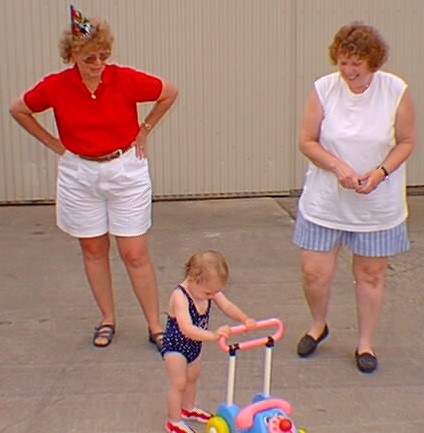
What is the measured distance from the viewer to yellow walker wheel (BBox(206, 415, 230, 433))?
327 cm

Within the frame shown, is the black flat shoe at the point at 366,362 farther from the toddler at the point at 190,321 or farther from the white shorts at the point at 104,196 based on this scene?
the white shorts at the point at 104,196

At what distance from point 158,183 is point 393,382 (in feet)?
15.6

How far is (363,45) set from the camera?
12.6 ft

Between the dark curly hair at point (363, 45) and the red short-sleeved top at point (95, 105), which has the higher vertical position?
the dark curly hair at point (363, 45)

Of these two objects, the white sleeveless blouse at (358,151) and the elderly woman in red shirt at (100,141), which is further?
the elderly woman in red shirt at (100,141)

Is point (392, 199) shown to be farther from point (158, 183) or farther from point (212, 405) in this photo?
point (158, 183)

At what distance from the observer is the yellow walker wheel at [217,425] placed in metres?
3.27

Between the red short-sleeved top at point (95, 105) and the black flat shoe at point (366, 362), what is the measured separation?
1.56 meters

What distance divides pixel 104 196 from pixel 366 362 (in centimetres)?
153

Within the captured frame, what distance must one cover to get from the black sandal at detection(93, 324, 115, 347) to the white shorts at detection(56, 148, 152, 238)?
0.56m

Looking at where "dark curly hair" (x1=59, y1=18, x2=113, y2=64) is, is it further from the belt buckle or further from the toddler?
the toddler

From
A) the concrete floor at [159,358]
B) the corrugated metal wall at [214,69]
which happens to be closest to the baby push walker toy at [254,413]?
the concrete floor at [159,358]

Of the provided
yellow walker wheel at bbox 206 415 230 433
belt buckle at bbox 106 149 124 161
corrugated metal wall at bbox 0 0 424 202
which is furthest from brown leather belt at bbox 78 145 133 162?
corrugated metal wall at bbox 0 0 424 202

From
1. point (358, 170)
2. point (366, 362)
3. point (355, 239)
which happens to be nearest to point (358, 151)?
point (358, 170)
